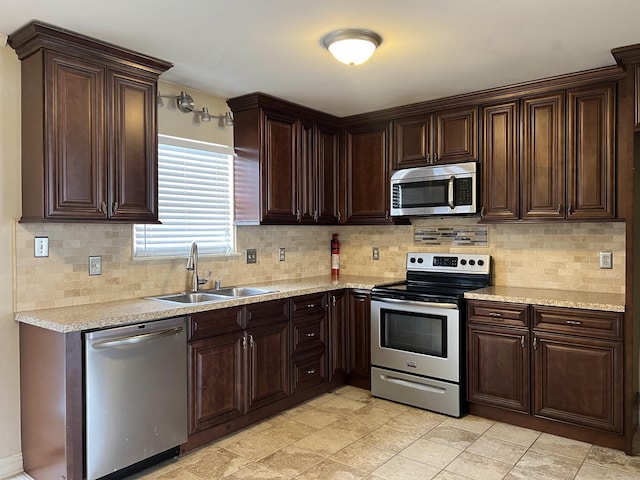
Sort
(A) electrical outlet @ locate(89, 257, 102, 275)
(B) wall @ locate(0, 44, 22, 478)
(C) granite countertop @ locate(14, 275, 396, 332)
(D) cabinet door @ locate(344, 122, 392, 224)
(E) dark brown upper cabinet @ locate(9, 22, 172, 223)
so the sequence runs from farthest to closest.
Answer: (D) cabinet door @ locate(344, 122, 392, 224) → (A) electrical outlet @ locate(89, 257, 102, 275) → (B) wall @ locate(0, 44, 22, 478) → (E) dark brown upper cabinet @ locate(9, 22, 172, 223) → (C) granite countertop @ locate(14, 275, 396, 332)

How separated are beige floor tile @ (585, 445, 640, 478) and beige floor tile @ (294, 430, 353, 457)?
A: 56.1 inches

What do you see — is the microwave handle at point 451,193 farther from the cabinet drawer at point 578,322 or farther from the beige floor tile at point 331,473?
the beige floor tile at point 331,473

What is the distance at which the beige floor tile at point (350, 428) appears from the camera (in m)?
3.23

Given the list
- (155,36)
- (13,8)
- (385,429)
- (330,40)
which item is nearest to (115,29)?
(155,36)

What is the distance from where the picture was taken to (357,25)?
2.52 m

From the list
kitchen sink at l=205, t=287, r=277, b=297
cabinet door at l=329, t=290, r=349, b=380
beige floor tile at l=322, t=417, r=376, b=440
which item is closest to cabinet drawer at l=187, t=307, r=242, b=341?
kitchen sink at l=205, t=287, r=277, b=297

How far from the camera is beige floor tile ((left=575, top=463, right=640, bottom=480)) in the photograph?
8.72ft

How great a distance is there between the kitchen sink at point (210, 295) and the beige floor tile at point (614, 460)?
225 cm

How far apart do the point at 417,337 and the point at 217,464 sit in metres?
1.67

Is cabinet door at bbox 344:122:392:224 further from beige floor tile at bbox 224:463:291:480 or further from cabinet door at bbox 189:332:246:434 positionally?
beige floor tile at bbox 224:463:291:480

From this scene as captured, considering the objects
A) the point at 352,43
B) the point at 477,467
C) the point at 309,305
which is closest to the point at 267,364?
the point at 309,305

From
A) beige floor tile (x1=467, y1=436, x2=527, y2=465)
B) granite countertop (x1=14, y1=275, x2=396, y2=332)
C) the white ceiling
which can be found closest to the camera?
the white ceiling

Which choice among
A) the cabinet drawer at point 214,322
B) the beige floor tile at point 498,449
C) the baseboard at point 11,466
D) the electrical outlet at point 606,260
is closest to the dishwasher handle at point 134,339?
the cabinet drawer at point 214,322

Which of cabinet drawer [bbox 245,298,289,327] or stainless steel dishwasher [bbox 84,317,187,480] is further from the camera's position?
cabinet drawer [bbox 245,298,289,327]
